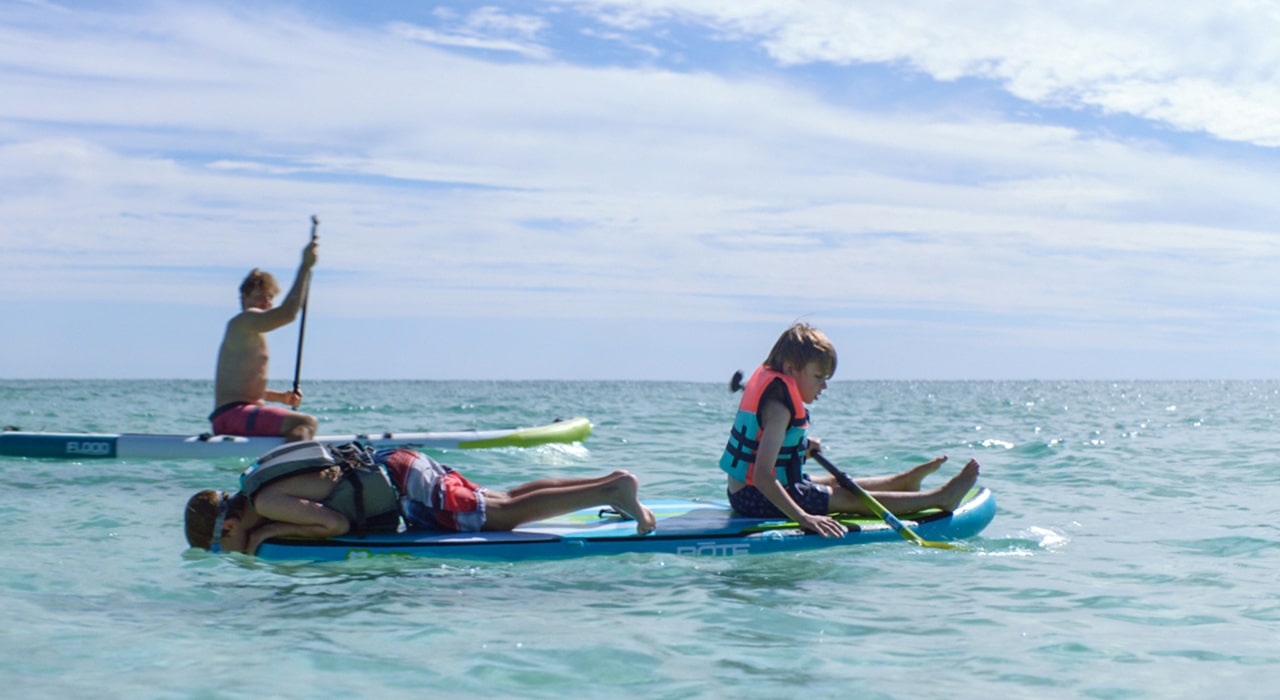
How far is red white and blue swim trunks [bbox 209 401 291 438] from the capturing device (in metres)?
9.86

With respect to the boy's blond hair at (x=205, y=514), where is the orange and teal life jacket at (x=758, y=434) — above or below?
above

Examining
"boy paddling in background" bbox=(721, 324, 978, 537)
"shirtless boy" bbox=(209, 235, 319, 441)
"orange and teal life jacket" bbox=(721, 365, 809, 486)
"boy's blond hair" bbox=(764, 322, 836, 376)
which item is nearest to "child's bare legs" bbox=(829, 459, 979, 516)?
"boy paddling in background" bbox=(721, 324, 978, 537)

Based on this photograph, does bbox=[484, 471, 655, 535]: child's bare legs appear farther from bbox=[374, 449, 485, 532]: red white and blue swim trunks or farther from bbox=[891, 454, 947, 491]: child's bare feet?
bbox=[891, 454, 947, 491]: child's bare feet

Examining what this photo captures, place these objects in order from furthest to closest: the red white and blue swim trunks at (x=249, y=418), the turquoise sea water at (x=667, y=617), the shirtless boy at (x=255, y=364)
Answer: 1. the red white and blue swim trunks at (x=249, y=418)
2. the shirtless boy at (x=255, y=364)
3. the turquoise sea water at (x=667, y=617)

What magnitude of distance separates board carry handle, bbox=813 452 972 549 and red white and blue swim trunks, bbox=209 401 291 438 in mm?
5248

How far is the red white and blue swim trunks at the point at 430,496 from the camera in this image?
5906mm

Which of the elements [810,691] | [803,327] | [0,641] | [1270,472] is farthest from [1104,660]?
[1270,472]

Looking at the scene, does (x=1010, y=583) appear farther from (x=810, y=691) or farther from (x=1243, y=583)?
(x=810, y=691)

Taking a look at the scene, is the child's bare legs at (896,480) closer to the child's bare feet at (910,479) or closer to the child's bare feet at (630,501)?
the child's bare feet at (910,479)

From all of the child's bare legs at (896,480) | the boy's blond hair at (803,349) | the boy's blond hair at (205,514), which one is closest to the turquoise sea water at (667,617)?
the boy's blond hair at (205,514)

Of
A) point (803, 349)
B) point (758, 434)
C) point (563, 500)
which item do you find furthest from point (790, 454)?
point (563, 500)

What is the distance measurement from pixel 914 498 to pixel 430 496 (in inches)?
109

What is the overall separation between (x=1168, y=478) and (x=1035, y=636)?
7.59 m

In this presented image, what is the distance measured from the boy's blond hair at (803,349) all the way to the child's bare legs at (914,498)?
87 cm
